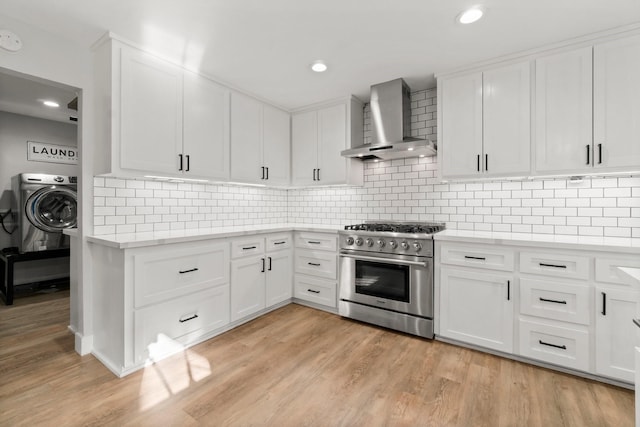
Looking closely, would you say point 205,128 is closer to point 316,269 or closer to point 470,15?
point 316,269

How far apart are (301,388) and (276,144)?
270 centimetres

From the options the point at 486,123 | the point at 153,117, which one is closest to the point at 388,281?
the point at 486,123

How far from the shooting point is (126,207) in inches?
102

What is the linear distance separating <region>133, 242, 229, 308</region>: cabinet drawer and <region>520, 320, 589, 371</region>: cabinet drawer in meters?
2.45

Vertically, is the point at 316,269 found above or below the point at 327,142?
below

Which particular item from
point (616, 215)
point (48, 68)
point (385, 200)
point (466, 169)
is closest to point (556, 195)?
point (616, 215)

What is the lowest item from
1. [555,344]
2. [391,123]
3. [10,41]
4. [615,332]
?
[555,344]

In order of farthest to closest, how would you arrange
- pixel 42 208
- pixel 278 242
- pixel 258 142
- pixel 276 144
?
1. pixel 42 208
2. pixel 276 144
3. pixel 258 142
4. pixel 278 242

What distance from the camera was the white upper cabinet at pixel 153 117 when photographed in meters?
2.25

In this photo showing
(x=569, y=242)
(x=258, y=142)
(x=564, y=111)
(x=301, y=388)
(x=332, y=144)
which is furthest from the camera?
(x=332, y=144)

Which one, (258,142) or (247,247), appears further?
(258,142)

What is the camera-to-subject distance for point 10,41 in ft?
6.54

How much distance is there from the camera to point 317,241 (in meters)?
3.33

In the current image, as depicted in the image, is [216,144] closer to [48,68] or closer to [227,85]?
[227,85]
